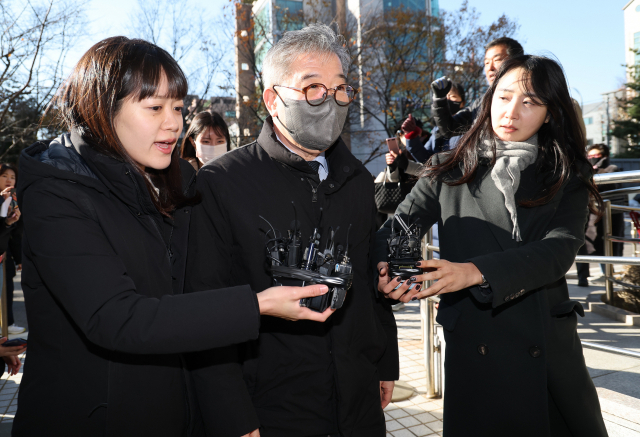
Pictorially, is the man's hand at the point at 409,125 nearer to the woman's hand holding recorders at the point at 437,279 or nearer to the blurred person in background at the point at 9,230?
the woman's hand holding recorders at the point at 437,279

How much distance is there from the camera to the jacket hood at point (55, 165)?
1.41 meters

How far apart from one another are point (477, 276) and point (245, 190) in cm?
96

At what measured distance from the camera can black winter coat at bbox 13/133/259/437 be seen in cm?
136

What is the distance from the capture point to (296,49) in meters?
2.08

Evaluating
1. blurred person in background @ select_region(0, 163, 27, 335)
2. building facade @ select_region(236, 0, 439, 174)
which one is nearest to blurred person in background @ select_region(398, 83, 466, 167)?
blurred person in background @ select_region(0, 163, 27, 335)

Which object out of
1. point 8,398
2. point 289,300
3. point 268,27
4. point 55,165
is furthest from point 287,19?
point 289,300

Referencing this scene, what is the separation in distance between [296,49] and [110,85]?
81cm

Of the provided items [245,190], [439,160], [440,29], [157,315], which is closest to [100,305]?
[157,315]

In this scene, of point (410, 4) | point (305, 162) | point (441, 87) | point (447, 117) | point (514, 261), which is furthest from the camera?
point (410, 4)

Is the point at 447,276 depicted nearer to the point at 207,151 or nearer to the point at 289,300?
the point at 289,300

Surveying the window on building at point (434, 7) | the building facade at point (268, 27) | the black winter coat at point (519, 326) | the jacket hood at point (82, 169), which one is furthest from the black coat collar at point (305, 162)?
the window on building at point (434, 7)

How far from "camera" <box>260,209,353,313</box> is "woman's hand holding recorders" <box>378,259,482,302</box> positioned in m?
0.44

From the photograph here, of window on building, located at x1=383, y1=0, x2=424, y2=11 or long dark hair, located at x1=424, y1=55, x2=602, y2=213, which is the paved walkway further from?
window on building, located at x1=383, y1=0, x2=424, y2=11

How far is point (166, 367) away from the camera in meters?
1.67
